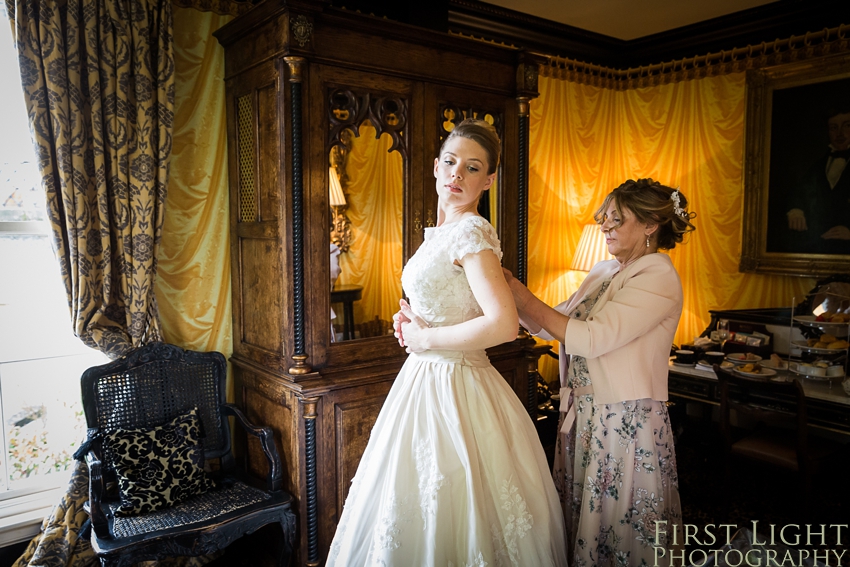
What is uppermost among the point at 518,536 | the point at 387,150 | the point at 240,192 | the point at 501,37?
the point at 501,37

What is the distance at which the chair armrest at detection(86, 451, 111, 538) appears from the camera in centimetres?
220

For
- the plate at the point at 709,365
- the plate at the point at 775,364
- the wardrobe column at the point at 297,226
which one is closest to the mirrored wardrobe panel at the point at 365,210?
the wardrobe column at the point at 297,226

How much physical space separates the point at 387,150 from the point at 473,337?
4.14ft

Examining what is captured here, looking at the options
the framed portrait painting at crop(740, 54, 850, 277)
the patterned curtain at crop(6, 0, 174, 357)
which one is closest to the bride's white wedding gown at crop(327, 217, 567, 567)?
the patterned curtain at crop(6, 0, 174, 357)

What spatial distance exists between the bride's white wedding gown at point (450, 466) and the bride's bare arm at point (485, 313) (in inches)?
2.0

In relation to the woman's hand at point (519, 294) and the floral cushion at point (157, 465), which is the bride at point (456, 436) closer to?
the woman's hand at point (519, 294)

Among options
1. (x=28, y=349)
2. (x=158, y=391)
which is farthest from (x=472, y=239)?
(x=28, y=349)

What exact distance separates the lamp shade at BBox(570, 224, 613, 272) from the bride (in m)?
2.53

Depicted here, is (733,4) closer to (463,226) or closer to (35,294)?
(463,226)

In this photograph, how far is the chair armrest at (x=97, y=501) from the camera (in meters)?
2.20

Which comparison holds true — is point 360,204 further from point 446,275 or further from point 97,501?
point 97,501

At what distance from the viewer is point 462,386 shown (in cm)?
187

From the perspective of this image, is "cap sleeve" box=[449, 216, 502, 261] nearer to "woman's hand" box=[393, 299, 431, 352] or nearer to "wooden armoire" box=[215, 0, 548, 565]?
"woman's hand" box=[393, 299, 431, 352]

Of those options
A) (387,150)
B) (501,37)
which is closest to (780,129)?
(501,37)
